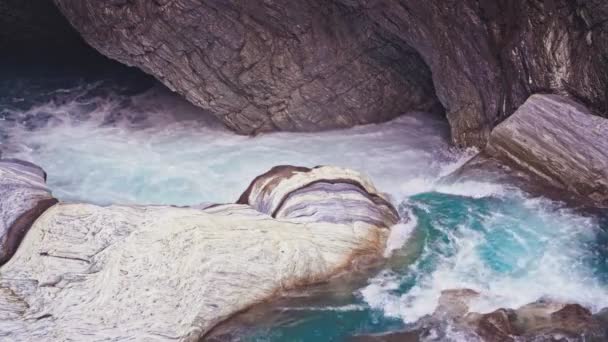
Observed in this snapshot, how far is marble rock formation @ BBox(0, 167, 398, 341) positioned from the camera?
4953mm

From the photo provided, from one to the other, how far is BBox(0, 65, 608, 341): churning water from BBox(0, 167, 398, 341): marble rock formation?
40 cm

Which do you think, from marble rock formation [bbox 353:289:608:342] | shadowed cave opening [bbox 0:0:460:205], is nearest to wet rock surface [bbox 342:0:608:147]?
shadowed cave opening [bbox 0:0:460:205]

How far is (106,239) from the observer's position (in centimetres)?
540

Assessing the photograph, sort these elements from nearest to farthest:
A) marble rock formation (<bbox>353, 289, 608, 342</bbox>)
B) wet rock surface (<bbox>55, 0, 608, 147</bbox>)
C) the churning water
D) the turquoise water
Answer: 1. marble rock formation (<bbox>353, 289, 608, 342</bbox>)
2. the turquoise water
3. the churning water
4. wet rock surface (<bbox>55, 0, 608, 147</bbox>)

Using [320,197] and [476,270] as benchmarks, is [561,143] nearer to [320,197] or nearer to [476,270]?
[476,270]

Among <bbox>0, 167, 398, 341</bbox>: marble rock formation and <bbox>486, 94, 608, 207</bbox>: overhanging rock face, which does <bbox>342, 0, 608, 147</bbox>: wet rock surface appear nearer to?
<bbox>486, 94, 608, 207</bbox>: overhanging rock face

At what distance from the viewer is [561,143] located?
6391mm

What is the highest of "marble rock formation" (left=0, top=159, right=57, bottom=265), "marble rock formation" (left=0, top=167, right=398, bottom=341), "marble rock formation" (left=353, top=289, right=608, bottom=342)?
"marble rock formation" (left=0, top=159, right=57, bottom=265)

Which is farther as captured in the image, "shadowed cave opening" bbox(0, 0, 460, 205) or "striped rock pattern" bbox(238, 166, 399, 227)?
"shadowed cave opening" bbox(0, 0, 460, 205)

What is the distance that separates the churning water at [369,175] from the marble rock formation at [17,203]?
57.4 inches

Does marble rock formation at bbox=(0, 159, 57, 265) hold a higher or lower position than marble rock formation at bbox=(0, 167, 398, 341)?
higher

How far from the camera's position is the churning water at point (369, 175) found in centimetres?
524

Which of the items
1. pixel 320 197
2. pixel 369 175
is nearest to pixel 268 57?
pixel 369 175

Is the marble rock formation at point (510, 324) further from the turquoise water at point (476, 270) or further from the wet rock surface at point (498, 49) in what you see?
the wet rock surface at point (498, 49)
